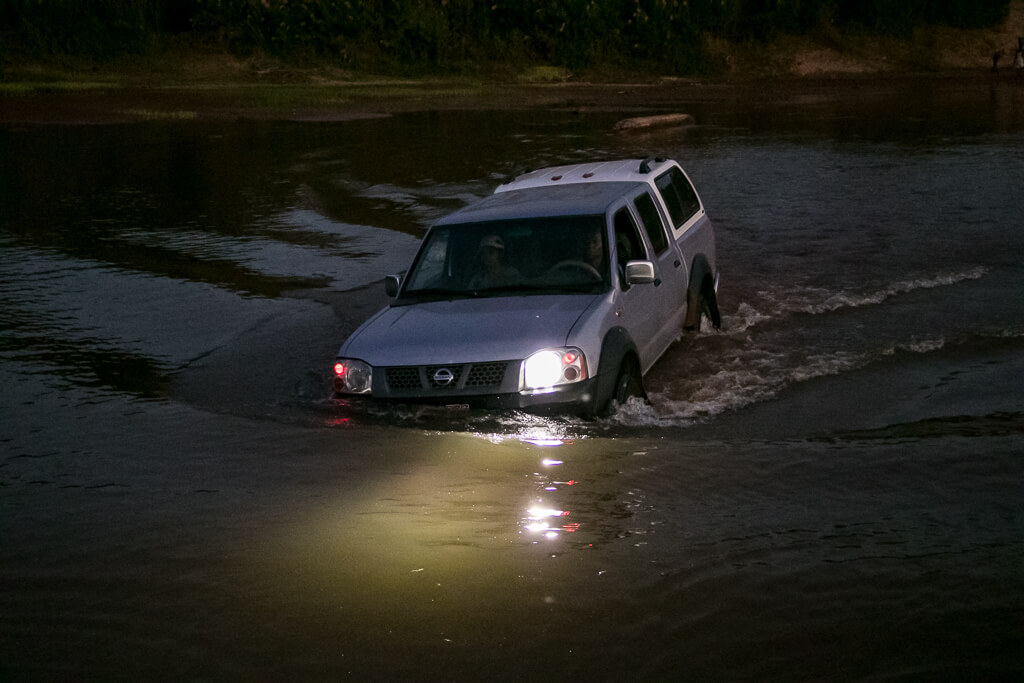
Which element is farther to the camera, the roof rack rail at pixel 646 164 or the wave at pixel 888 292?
the wave at pixel 888 292

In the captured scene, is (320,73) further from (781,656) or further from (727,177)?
(781,656)

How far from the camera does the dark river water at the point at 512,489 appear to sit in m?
5.06

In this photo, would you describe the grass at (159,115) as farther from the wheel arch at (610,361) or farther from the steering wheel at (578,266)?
the wheel arch at (610,361)

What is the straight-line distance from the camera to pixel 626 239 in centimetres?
927

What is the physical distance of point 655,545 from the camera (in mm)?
6043

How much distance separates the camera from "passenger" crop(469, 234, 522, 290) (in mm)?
8867

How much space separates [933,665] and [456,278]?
497 centimetres

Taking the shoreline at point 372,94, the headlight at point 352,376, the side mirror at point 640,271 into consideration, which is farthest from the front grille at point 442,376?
the shoreline at point 372,94

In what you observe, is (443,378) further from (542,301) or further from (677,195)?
(677,195)

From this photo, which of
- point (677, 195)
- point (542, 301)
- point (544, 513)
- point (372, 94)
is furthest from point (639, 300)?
point (372, 94)

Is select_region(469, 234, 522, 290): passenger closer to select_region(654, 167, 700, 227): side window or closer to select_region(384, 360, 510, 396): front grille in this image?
select_region(384, 360, 510, 396): front grille

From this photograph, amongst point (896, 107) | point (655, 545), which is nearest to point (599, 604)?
point (655, 545)

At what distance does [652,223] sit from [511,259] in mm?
1431

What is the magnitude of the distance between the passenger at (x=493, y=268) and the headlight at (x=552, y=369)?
43.4 inches
